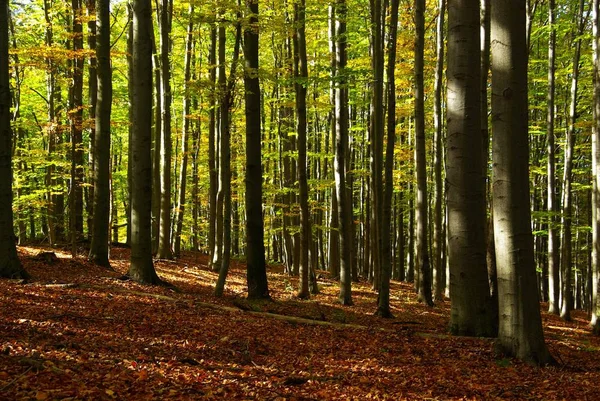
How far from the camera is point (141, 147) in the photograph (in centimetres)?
1078

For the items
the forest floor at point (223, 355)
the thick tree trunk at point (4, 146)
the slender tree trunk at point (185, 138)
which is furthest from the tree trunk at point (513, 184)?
the slender tree trunk at point (185, 138)

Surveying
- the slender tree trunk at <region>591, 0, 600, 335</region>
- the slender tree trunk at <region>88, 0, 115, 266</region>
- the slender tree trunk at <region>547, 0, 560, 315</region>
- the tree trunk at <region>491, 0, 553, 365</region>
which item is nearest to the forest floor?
the tree trunk at <region>491, 0, 553, 365</region>

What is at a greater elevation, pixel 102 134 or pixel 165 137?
pixel 165 137

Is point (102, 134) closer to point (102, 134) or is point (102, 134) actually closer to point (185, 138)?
point (102, 134)

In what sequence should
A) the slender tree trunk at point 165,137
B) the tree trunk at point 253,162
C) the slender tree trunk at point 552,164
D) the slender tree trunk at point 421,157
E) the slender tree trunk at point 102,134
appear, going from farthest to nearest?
the slender tree trunk at point 165,137 → the slender tree trunk at point 552,164 → the slender tree trunk at point 421,157 → the slender tree trunk at point 102,134 → the tree trunk at point 253,162

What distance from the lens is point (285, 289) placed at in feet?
50.8

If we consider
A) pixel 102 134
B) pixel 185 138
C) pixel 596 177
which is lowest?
pixel 596 177

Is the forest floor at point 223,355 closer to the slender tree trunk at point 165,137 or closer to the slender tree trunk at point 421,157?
the slender tree trunk at point 421,157

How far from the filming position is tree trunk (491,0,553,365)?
19.1 ft

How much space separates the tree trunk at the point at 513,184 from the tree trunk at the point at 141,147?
7.47 m

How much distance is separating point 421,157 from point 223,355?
9416mm

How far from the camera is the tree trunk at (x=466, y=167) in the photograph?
7250 mm

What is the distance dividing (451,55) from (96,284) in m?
7.80

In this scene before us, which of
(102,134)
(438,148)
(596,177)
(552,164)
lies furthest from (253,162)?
(552,164)
